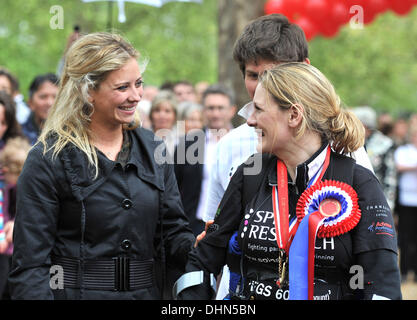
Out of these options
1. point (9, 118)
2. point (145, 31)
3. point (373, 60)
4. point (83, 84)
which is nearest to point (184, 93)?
point (9, 118)

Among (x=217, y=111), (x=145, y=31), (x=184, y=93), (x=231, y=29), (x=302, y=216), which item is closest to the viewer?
(x=302, y=216)

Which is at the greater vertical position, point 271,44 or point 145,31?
point 145,31

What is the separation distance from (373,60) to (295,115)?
990 inches

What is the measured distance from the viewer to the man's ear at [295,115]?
298cm

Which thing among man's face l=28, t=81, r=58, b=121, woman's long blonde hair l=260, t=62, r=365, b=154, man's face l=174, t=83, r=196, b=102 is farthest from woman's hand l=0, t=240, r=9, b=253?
man's face l=174, t=83, r=196, b=102

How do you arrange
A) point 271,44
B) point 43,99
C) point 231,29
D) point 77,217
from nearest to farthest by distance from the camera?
point 77,217 → point 271,44 → point 43,99 → point 231,29

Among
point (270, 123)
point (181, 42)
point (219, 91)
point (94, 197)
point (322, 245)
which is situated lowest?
point (322, 245)

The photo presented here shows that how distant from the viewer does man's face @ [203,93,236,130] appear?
7.45 metres

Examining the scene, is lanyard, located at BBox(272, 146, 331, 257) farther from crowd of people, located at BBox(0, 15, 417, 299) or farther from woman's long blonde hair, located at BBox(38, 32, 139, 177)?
woman's long blonde hair, located at BBox(38, 32, 139, 177)

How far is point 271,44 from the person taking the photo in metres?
3.60

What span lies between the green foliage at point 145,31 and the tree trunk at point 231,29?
11.1 metres

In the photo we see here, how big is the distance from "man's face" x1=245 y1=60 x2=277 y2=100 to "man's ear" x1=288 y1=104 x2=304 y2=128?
1.93 ft

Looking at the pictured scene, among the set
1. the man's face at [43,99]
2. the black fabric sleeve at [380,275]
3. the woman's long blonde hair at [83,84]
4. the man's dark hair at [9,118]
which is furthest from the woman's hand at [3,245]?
the black fabric sleeve at [380,275]

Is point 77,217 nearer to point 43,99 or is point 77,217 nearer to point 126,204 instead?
point 126,204
